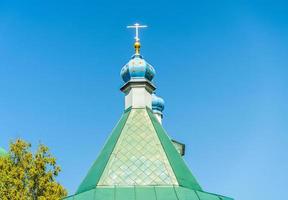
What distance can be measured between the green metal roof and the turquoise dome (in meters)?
1.20

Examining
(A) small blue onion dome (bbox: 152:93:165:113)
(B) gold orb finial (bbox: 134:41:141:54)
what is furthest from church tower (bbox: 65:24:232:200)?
(A) small blue onion dome (bbox: 152:93:165:113)

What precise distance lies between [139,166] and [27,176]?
13.0 ft

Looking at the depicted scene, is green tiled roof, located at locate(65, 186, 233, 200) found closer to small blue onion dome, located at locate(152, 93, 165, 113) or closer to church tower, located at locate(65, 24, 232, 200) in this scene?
church tower, located at locate(65, 24, 232, 200)

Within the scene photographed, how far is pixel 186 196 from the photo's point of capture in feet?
35.2

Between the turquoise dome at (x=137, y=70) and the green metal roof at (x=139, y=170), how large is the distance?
120cm

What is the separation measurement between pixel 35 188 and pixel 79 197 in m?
3.55

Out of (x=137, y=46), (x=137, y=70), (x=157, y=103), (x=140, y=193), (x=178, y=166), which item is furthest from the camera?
(x=157, y=103)

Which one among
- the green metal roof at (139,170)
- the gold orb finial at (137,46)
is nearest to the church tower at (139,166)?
the green metal roof at (139,170)

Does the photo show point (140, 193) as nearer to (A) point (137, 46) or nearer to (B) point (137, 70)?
(B) point (137, 70)

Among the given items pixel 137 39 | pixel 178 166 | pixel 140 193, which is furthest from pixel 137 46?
pixel 140 193

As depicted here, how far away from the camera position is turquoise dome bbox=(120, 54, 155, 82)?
13.1 metres

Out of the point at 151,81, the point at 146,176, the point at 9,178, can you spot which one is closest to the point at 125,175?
the point at 146,176

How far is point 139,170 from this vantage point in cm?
1127

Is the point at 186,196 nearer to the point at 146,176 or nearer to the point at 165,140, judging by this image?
the point at 146,176
